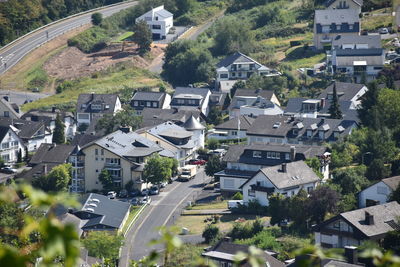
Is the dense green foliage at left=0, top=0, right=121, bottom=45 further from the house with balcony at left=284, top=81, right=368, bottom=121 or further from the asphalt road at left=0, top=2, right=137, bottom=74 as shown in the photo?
the house with balcony at left=284, top=81, right=368, bottom=121

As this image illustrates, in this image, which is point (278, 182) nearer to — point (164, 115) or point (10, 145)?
point (164, 115)

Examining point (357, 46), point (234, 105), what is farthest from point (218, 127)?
point (357, 46)

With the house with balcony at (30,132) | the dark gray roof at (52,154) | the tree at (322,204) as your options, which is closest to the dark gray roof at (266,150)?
the tree at (322,204)

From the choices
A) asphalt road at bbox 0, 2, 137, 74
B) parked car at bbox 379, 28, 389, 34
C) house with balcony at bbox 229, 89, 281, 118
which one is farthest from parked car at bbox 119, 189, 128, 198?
asphalt road at bbox 0, 2, 137, 74

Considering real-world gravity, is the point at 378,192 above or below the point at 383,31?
below

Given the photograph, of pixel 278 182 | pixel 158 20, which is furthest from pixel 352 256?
pixel 158 20

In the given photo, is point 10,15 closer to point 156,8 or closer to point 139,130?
point 156,8
